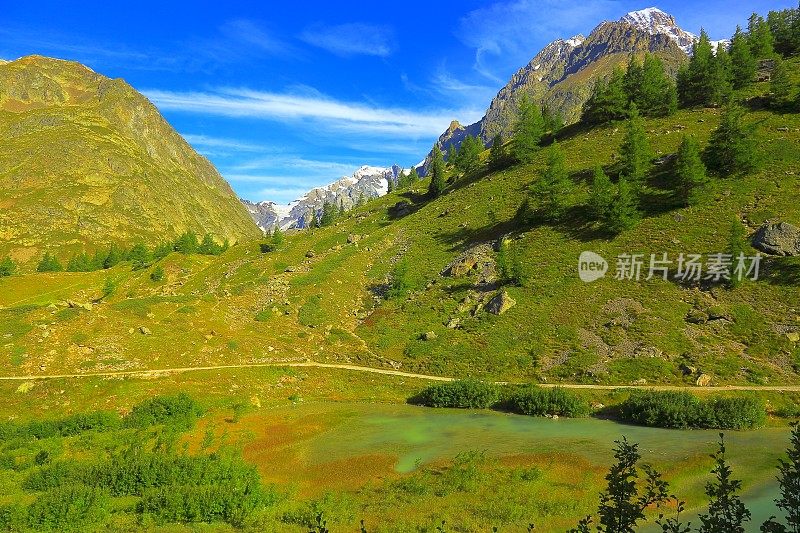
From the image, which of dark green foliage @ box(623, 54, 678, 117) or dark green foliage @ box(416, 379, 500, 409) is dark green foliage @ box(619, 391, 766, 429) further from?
dark green foliage @ box(623, 54, 678, 117)

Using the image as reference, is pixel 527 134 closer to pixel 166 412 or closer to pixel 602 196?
pixel 602 196

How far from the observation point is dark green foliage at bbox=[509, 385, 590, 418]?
38.1 metres

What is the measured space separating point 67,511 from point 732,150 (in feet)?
270

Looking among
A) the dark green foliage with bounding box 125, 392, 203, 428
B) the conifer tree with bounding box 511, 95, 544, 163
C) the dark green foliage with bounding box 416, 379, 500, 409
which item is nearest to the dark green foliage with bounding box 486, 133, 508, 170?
the conifer tree with bounding box 511, 95, 544, 163

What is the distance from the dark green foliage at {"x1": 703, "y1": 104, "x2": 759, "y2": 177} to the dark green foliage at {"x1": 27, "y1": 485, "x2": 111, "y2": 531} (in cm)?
8080

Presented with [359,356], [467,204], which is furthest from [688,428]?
[467,204]

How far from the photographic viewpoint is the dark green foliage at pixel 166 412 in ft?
122

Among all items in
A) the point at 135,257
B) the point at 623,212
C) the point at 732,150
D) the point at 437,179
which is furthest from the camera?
the point at 135,257

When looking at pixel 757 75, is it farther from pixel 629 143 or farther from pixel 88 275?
pixel 88 275

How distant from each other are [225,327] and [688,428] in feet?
181

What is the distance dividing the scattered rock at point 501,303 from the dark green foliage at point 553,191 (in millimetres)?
21003

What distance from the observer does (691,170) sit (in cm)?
6159

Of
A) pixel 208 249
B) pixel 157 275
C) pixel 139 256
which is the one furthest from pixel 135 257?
pixel 157 275

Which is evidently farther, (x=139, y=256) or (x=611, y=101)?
(x=139, y=256)
